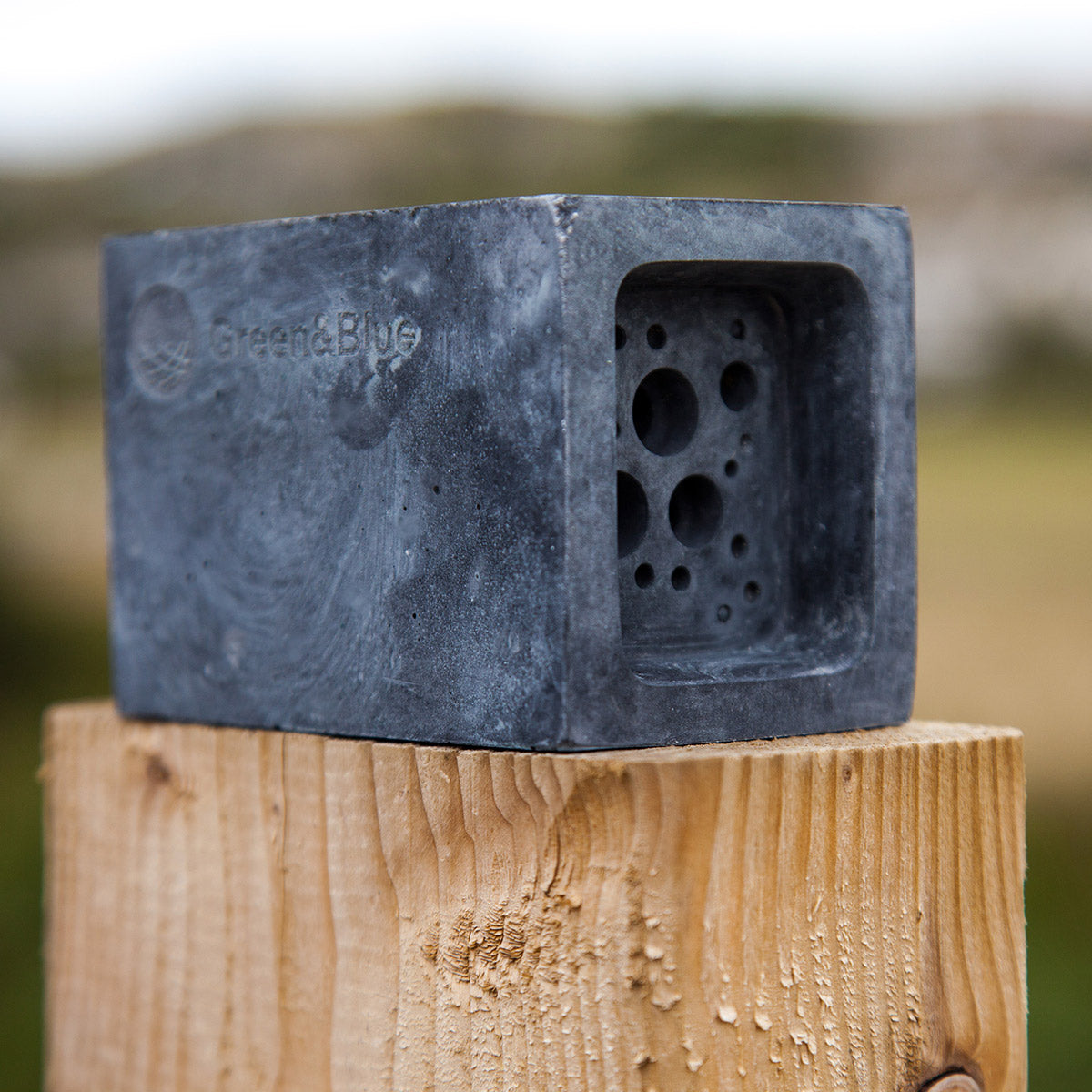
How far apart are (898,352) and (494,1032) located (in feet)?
2.55

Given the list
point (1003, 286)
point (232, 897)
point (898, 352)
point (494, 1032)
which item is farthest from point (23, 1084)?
point (1003, 286)

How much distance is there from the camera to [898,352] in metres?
1.58

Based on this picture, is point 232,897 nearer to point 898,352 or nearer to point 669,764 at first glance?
point 669,764

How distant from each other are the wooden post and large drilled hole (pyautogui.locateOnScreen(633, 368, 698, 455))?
32cm

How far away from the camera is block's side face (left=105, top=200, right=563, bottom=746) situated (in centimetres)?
138

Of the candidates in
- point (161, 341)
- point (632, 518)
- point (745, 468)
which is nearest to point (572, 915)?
point (632, 518)

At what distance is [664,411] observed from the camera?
1.57 m

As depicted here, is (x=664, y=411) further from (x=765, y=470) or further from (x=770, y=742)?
(x=770, y=742)

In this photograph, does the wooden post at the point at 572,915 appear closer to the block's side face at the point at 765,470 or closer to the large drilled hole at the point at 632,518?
the block's side face at the point at 765,470

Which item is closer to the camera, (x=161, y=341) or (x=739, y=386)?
(x=739, y=386)

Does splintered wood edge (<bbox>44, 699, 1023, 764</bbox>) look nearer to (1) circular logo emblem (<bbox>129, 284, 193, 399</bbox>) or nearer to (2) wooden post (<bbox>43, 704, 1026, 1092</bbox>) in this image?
(2) wooden post (<bbox>43, 704, 1026, 1092</bbox>)

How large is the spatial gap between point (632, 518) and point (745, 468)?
6.0 inches

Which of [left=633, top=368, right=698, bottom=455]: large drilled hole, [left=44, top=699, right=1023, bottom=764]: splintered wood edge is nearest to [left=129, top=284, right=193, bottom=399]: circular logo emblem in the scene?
[left=44, top=699, right=1023, bottom=764]: splintered wood edge

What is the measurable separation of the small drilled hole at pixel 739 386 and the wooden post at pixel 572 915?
36 centimetres
